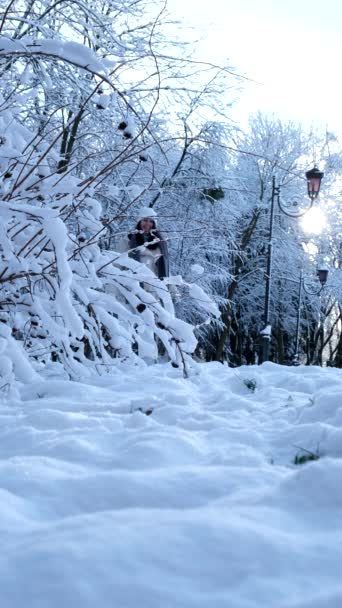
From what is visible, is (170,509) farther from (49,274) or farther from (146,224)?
(146,224)

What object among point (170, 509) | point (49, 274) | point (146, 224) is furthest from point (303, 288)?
point (170, 509)

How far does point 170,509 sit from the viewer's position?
1973 mm

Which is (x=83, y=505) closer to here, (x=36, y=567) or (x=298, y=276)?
(x=36, y=567)

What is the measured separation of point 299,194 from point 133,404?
76.1ft

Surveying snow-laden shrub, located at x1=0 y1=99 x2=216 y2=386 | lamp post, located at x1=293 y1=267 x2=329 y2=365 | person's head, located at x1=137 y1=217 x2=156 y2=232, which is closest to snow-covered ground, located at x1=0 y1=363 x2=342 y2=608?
snow-laden shrub, located at x1=0 y1=99 x2=216 y2=386

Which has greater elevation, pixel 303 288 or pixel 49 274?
pixel 303 288

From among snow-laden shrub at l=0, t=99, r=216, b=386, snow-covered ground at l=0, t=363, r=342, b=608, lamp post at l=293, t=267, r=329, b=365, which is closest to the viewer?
snow-covered ground at l=0, t=363, r=342, b=608

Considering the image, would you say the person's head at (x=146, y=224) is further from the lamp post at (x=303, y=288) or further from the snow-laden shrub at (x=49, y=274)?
the lamp post at (x=303, y=288)

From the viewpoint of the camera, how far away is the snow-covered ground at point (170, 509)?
1438 millimetres

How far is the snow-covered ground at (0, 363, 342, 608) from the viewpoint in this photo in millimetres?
1438

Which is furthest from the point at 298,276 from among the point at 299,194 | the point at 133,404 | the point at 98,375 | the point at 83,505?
the point at 83,505

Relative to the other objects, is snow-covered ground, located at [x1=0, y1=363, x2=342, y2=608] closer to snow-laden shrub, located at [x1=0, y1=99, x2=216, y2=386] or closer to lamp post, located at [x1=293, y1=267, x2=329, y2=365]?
snow-laden shrub, located at [x1=0, y1=99, x2=216, y2=386]

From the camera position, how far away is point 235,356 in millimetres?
28844

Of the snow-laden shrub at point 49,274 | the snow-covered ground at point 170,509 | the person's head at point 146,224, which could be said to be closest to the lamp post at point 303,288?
the person's head at point 146,224
